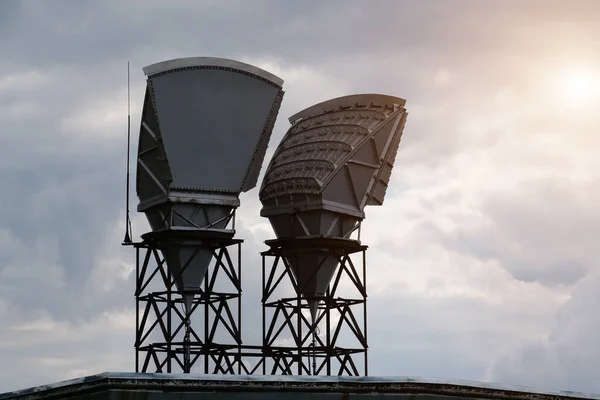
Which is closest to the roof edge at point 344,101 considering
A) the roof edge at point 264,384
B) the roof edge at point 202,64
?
the roof edge at point 202,64

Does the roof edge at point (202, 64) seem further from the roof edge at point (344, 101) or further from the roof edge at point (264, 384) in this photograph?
the roof edge at point (264, 384)

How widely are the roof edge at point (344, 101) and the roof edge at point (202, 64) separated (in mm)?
8029

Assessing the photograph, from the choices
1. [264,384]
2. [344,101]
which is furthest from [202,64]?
[264,384]

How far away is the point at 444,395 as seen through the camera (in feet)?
155

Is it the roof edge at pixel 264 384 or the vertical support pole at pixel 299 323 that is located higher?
the vertical support pole at pixel 299 323

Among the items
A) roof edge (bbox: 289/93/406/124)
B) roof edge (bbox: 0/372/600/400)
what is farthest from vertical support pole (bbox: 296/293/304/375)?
roof edge (bbox: 0/372/600/400)

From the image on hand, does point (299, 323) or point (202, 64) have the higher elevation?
point (202, 64)

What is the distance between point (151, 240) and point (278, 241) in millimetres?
8207

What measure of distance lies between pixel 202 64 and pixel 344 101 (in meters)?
11.6

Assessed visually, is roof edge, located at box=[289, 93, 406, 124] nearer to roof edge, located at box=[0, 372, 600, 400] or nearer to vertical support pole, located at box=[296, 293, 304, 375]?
vertical support pole, located at box=[296, 293, 304, 375]

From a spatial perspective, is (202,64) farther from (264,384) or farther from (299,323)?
(264,384)

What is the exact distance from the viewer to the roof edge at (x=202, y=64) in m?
71.4

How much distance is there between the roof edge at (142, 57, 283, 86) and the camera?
234 ft

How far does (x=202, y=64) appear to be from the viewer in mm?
72000
